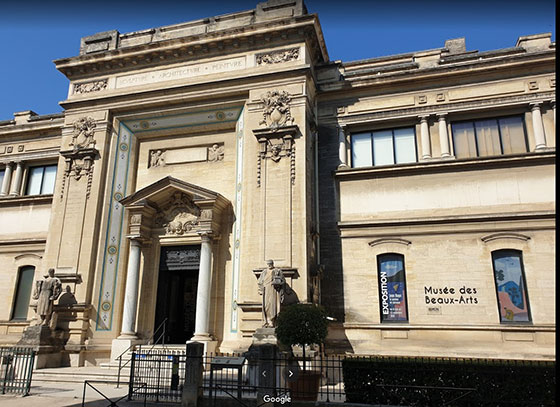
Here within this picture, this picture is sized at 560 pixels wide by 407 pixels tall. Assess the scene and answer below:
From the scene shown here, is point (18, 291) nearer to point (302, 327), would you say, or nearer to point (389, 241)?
point (302, 327)

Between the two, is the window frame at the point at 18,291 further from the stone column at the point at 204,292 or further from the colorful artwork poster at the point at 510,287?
the colorful artwork poster at the point at 510,287

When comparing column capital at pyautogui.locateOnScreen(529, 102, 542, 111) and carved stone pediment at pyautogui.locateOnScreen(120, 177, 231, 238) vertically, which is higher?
column capital at pyautogui.locateOnScreen(529, 102, 542, 111)

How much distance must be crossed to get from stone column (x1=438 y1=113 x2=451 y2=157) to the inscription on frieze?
8500 mm

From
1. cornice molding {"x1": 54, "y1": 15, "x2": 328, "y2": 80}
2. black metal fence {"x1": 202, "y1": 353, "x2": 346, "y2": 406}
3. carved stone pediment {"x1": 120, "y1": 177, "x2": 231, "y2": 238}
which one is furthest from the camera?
cornice molding {"x1": 54, "y1": 15, "x2": 328, "y2": 80}

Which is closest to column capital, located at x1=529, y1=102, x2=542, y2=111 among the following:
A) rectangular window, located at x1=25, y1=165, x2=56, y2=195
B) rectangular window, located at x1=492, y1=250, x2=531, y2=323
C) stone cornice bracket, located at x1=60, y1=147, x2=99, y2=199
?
rectangular window, located at x1=492, y1=250, x2=531, y2=323

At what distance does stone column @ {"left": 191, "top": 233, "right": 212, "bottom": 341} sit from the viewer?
54.0ft

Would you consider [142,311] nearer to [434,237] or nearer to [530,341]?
[434,237]

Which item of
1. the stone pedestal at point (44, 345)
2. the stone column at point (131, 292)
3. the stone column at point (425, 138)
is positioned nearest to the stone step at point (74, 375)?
the stone pedestal at point (44, 345)

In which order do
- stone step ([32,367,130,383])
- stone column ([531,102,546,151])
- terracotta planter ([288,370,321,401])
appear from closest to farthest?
terracotta planter ([288,370,321,401]) → stone step ([32,367,130,383]) → stone column ([531,102,546,151])

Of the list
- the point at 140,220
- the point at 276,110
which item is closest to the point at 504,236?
the point at 276,110

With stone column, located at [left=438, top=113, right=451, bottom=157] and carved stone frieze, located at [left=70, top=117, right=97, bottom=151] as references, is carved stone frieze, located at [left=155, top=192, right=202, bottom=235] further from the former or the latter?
stone column, located at [left=438, top=113, right=451, bottom=157]

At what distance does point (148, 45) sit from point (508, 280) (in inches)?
688

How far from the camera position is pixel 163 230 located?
62.1 ft

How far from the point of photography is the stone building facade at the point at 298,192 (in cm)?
1605
